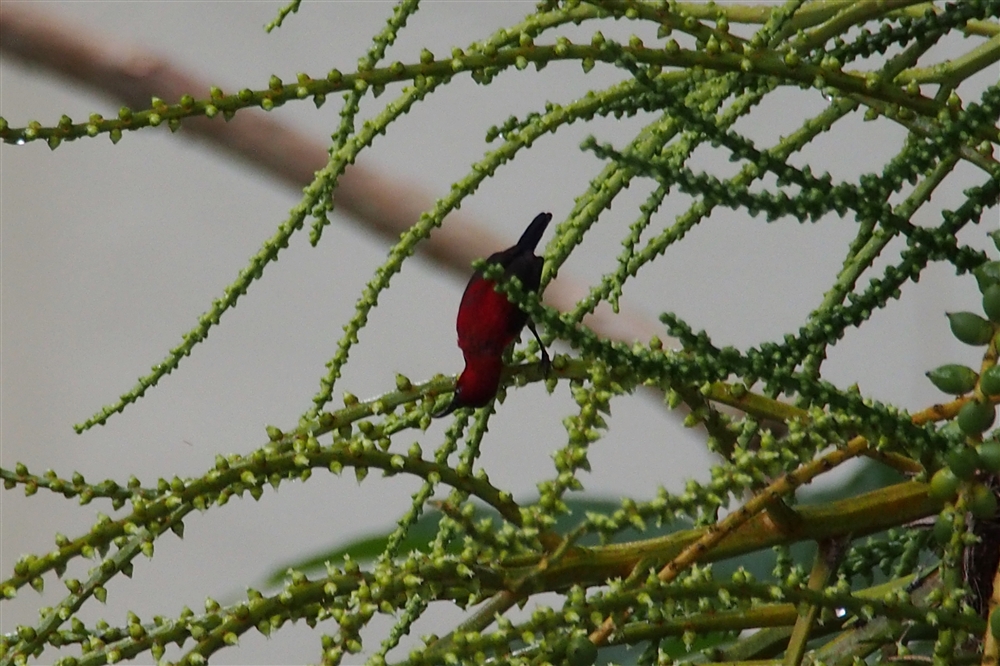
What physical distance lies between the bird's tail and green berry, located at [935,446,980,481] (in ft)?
0.63

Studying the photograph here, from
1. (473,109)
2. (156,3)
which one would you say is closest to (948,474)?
(473,109)

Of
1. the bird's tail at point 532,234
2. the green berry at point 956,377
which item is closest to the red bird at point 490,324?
the bird's tail at point 532,234

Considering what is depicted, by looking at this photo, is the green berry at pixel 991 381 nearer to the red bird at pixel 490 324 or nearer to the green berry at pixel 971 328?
the green berry at pixel 971 328

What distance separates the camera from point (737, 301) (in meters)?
1.99

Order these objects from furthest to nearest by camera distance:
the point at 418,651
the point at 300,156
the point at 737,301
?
the point at 737,301 < the point at 300,156 < the point at 418,651

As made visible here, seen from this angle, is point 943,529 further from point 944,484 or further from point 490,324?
point 490,324

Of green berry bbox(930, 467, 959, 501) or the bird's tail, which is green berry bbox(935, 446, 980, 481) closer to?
green berry bbox(930, 467, 959, 501)

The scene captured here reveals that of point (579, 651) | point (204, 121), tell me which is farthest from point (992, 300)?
point (204, 121)

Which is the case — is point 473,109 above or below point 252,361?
above

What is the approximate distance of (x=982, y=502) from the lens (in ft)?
0.82

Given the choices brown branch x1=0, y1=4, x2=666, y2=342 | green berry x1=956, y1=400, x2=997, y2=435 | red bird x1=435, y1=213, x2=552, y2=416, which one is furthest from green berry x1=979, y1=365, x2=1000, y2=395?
brown branch x1=0, y1=4, x2=666, y2=342

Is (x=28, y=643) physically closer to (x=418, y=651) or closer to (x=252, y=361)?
(x=418, y=651)

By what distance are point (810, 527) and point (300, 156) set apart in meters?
0.96

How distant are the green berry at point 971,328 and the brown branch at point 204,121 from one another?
88 cm
